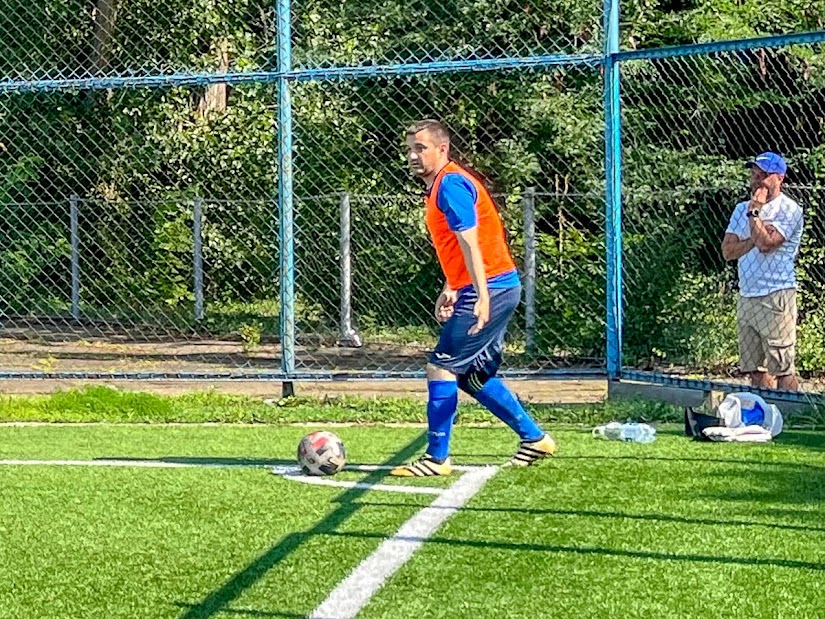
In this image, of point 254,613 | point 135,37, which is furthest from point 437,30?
point 254,613

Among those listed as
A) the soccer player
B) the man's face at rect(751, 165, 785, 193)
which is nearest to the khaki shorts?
the man's face at rect(751, 165, 785, 193)

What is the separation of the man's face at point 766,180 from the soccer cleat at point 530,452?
2.75 m

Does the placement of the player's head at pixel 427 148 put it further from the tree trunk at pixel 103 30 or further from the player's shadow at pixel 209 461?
the tree trunk at pixel 103 30

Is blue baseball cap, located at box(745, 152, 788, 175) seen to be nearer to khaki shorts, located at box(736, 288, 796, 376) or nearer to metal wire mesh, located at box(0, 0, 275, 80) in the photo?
khaki shorts, located at box(736, 288, 796, 376)

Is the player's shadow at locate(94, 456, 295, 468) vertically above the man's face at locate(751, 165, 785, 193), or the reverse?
the man's face at locate(751, 165, 785, 193)

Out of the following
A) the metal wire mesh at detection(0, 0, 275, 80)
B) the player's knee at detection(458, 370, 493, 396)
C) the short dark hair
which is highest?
the metal wire mesh at detection(0, 0, 275, 80)

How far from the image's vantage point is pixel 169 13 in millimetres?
Result: 14773

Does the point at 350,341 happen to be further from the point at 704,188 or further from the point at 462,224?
the point at 462,224

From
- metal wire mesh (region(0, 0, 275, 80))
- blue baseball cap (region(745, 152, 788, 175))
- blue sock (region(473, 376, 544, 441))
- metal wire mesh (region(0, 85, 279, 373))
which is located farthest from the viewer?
metal wire mesh (region(0, 85, 279, 373))

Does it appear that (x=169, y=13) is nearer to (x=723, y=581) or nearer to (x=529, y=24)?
(x=529, y=24)

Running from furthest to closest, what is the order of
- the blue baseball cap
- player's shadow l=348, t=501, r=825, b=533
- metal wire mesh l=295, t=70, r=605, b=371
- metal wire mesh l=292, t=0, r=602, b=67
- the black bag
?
metal wire mesh l=292, t=0, r=602, b=67, metal wire mesh l=295, t=70, r=605, b=371, the blue baseball cap, the black bag, player's shadow l=348, t=501, r=825, b=533

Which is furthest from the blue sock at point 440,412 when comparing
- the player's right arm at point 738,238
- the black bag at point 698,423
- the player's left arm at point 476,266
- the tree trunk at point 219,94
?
the tree trunk at point 219,94

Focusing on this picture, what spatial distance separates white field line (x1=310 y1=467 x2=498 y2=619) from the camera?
15.3 ft

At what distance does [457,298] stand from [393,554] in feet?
6.61
